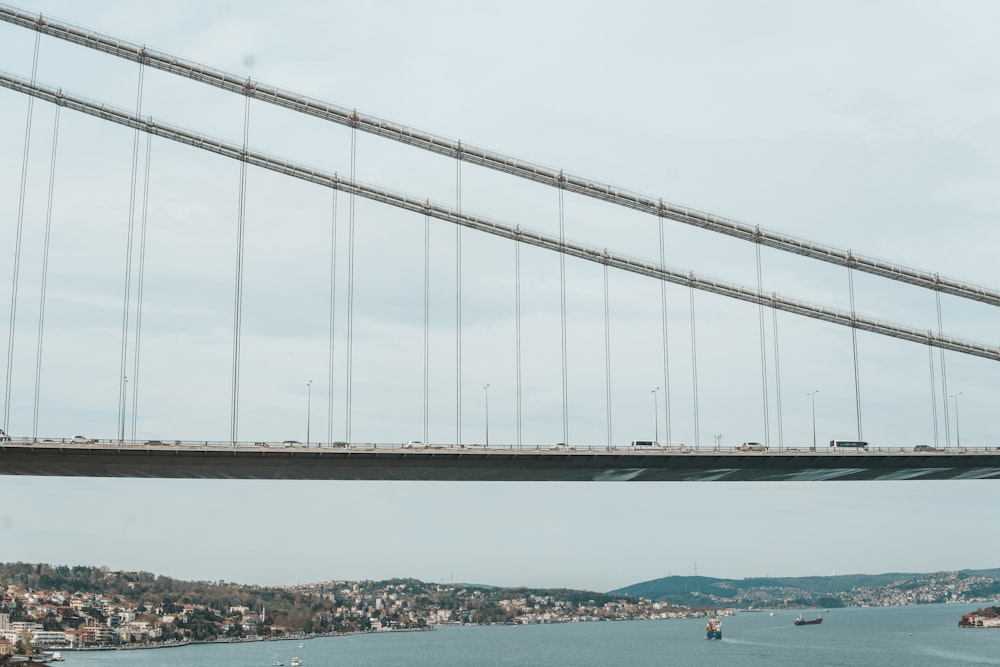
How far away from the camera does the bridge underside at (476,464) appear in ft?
135

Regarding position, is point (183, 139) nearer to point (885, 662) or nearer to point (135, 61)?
point (135, 61)

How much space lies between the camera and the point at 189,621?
170m

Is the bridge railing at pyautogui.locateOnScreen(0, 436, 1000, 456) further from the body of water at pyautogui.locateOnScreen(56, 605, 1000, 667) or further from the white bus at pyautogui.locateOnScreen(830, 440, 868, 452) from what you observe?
the body of water at pyautogui.locateOnScreen(56, 605, 1000, 667)

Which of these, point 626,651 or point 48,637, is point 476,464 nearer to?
point 626,651

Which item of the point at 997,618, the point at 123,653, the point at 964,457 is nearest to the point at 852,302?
the point at 964,457

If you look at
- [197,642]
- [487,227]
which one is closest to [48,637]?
[197,642]

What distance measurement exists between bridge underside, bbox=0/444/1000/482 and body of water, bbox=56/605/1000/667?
175 feet

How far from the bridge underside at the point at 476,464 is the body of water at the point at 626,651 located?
53304mm

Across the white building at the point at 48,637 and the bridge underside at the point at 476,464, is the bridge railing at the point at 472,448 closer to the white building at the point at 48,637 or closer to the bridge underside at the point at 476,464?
the bridge underside at the point at 476,464

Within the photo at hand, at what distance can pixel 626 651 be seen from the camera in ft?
449

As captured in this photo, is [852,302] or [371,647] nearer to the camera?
[852,302]

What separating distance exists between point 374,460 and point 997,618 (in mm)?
171288

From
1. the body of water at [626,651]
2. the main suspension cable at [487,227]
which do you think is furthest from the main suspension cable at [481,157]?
the body of water at [626,651]

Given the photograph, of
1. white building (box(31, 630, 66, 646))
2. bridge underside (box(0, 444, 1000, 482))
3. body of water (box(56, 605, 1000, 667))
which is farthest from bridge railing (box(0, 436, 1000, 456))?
white building (box(31, 630, 66, 646))
